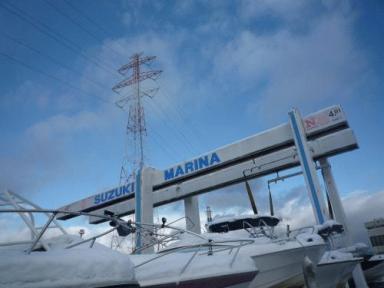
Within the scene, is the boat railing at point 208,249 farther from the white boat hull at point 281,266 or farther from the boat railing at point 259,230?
the boat railing at point 259,230

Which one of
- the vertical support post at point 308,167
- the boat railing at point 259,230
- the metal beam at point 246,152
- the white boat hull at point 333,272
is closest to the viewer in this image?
the boat railing at point 259,230

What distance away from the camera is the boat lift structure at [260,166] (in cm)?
1284

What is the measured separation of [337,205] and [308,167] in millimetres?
2355

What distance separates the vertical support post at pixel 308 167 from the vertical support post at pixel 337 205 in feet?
4.68

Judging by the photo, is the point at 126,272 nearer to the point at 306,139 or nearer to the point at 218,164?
the point at 306,139

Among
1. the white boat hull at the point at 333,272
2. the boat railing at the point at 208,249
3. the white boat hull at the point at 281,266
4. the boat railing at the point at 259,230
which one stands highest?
the boat railing at the point at 259,230

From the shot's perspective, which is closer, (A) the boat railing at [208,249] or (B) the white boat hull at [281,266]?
(A) the boat railing at [208,249]

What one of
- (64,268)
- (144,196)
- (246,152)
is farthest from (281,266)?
(144,196)

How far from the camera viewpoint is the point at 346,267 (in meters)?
11.2

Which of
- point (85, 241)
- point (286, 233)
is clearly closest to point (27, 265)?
point (85, 241)

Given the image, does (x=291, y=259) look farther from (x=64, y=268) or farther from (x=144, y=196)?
(x=144, y=196)

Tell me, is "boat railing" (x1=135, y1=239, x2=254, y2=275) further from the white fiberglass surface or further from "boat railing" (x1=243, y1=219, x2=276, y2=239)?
"boat railing" (x1=243, y1=219, x2=276, y2=239)

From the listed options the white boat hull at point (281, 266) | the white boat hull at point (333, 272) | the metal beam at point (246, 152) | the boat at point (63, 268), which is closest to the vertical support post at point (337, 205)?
the white boat hull at point (333, 272)

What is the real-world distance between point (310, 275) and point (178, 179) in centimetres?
→ 1266
